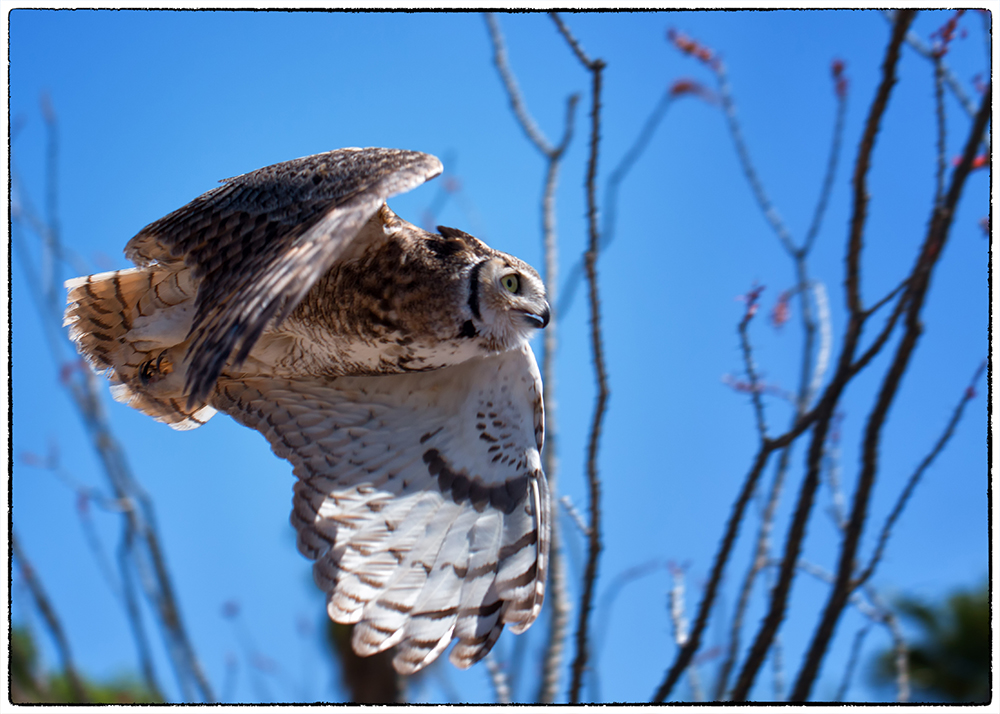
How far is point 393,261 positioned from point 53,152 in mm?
1266

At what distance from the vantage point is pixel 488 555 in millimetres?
2162

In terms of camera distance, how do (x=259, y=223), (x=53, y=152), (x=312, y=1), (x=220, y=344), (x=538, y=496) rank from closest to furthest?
(x=220, y=344) → (x=259, y=223) → (x=312, y=1) → (x=538, y=496) → (x=53, y=152)

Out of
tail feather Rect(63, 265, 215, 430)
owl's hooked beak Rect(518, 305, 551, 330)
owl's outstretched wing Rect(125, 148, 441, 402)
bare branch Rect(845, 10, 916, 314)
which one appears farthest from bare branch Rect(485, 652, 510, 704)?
bare branch Rect(845, 10, 916, 314)

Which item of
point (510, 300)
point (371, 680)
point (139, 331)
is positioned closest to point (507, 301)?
point (510, 300)

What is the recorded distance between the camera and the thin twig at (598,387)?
1.84m

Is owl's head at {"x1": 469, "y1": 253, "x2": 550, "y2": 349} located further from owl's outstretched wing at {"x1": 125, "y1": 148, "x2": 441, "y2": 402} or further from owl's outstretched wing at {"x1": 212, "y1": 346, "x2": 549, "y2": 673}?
owl's outstretched wing at {"x1": 125, "y1": 148, "x2": 441, "y2": 402}

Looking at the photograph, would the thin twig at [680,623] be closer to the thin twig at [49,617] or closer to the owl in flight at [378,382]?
the owl in flight at [378,382]

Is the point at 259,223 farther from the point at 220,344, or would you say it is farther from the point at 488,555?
the point at 488,555

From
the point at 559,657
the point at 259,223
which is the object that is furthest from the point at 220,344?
the point at 559,657

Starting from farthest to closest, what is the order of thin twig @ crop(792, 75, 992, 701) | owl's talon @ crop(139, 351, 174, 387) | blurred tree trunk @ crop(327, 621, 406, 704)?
blurred tree trunk @ crop(327, 621, 406, 704) < owl's talon @ crop(139, 351, 174, 387) < thin twig @ crop(792, 75, 992, 701)

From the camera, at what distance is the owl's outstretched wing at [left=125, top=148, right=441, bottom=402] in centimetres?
135

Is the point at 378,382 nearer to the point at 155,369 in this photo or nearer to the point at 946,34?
the point at 155,369

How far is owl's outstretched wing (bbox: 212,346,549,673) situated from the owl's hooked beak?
0.17 m

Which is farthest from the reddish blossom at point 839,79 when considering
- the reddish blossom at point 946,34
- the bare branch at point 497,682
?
the bare branch at point 497,682
